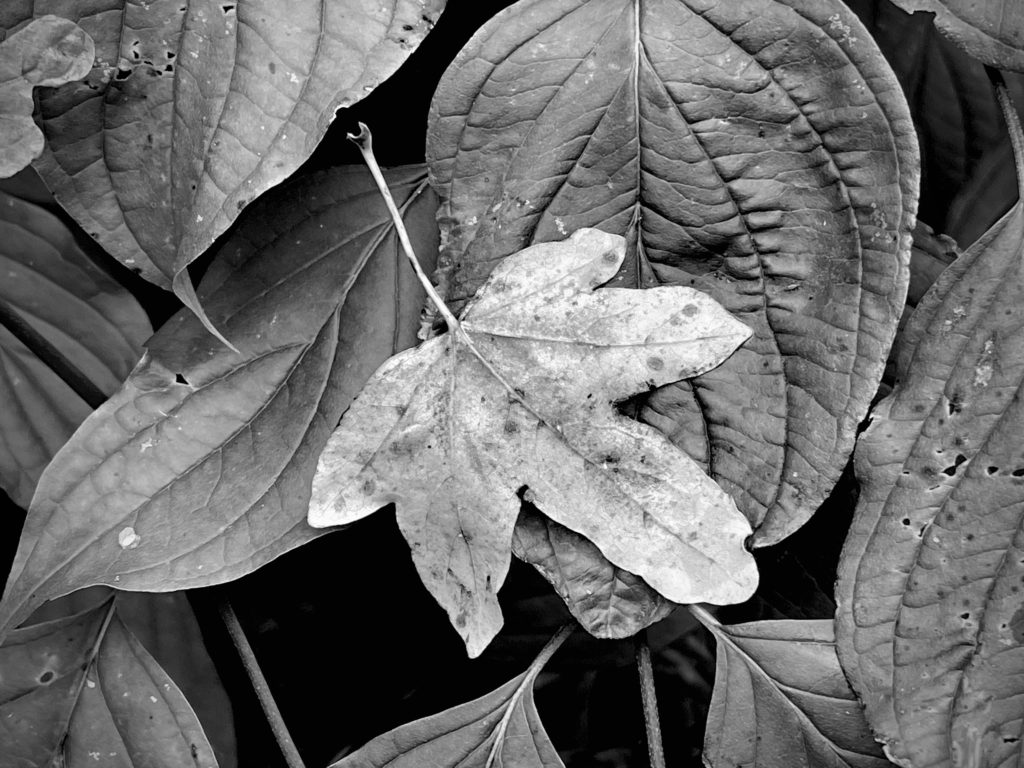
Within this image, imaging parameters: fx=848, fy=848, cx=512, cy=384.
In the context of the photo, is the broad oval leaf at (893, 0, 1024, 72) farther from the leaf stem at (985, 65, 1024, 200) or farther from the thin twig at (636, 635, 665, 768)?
the thin twig at (636, 635, 665, 768)

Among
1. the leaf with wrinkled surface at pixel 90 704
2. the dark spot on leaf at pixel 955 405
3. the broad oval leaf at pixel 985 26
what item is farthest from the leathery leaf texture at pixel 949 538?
the leaf with wrinkled surface at pixel 90 704

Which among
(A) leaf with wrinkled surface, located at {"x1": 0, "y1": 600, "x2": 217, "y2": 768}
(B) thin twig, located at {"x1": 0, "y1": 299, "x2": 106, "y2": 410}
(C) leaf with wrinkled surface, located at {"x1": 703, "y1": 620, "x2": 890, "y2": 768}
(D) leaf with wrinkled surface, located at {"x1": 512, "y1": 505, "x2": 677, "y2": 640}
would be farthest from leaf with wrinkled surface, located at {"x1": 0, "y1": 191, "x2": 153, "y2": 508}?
(C) leaf with wrinkled surface, located at {"x1": 703, "y1": 620, "x2": 890, "y2": 768}

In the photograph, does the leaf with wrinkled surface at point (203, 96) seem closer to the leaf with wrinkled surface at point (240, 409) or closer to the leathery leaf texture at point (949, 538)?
the leaf with wrinkled surface at point (240, 409)

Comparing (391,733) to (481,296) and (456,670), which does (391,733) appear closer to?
(456,670)

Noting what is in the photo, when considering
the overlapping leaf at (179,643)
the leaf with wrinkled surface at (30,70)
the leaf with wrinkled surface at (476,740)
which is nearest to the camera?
the leaf with wrinkled surface at (30,70)

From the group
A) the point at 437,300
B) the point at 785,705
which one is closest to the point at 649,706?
the point at 785,705
